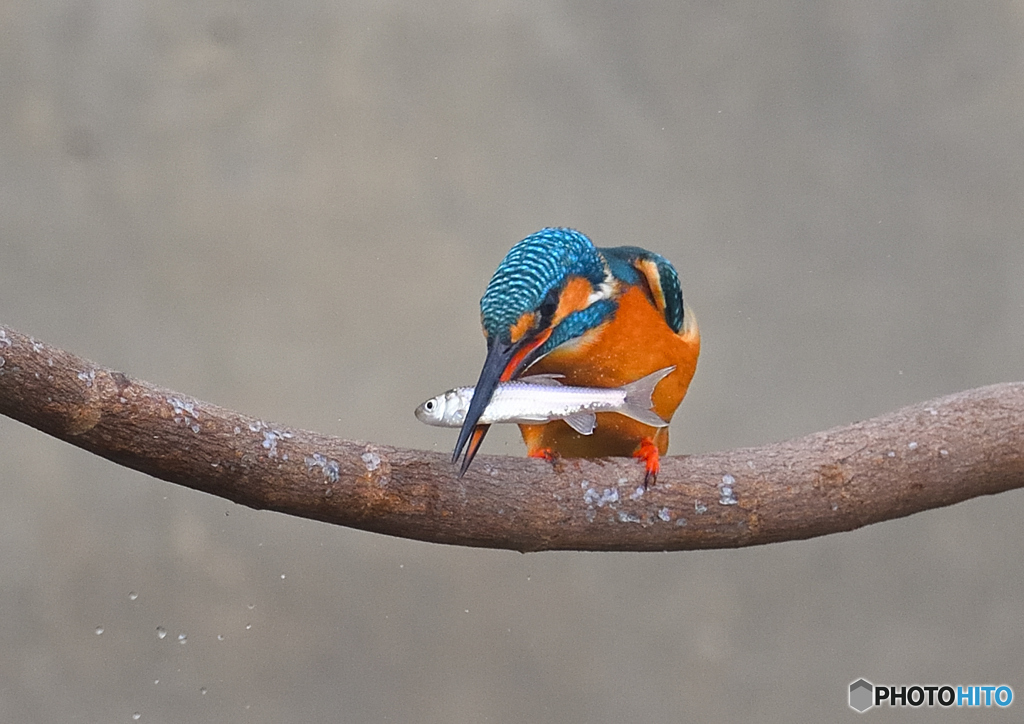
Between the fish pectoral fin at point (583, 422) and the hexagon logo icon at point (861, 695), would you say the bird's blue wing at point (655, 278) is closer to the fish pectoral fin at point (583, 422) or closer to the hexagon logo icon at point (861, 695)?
the fish pectoral fin at point (583, 422)

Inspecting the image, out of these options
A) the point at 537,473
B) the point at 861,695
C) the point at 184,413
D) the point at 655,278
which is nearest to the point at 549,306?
the point at 537,473

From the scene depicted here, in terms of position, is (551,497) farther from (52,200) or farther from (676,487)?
(52,200)

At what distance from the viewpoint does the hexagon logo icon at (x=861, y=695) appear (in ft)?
13.0

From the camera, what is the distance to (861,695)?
4.00 meters

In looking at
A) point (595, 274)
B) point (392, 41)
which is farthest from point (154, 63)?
point (595, 274)

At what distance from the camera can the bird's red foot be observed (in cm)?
195

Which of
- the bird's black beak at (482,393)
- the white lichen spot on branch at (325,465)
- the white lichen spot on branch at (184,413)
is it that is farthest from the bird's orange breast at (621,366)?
the white lichen spot on branch at (184,413)

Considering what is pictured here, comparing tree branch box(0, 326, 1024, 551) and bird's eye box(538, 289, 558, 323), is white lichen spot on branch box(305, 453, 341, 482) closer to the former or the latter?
tree branch box(0, 326, 1024, 551)

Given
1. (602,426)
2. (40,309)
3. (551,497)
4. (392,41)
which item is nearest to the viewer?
(551,497)

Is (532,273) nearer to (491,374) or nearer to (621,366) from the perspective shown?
(491,374)

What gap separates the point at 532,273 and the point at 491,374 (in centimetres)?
21

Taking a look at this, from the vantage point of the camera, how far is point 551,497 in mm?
1894

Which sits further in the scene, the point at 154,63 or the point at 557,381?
the point at 154,63

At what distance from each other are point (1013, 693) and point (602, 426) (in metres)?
2.53
